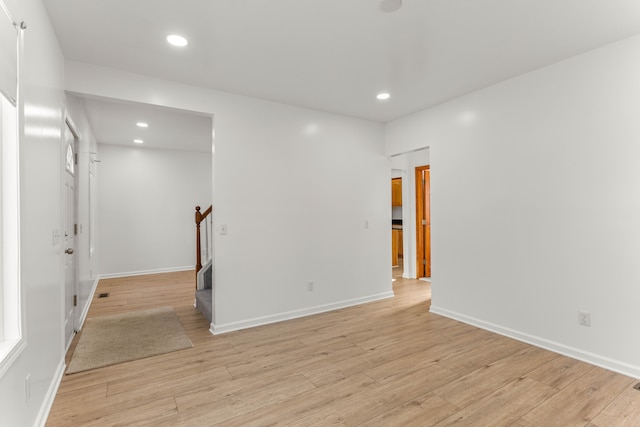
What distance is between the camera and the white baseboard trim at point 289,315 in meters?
3.53

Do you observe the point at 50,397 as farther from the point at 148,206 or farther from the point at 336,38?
the point at 148,206

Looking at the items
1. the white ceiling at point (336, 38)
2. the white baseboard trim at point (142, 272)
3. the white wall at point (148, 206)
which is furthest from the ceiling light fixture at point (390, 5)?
the white baseboard trim at point (142, 272)

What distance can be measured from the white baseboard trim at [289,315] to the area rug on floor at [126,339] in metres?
0.37

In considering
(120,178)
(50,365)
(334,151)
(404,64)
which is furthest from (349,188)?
(120,178)

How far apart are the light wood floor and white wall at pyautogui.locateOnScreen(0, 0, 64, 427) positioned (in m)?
0.36

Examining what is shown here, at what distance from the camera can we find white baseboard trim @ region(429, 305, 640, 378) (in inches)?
101

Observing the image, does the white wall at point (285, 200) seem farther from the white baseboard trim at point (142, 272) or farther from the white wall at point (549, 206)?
the white baseboard trim at point (142, 272)

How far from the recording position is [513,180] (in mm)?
3314

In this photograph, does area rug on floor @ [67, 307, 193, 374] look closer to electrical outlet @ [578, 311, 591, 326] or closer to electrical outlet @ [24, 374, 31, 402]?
electrical outlet @ [24, 374, 31, 402]

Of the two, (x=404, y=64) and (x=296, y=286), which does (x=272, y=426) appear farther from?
(x=404, y=64)

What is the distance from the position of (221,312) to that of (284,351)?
0.90 metres

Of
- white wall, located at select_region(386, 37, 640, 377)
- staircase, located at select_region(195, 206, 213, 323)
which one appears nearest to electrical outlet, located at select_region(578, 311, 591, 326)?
white wall, located at select_region(386, 37, 640, 377)

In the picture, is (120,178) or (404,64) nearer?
(404,64)

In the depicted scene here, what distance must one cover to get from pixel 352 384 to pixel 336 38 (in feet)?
8.58
